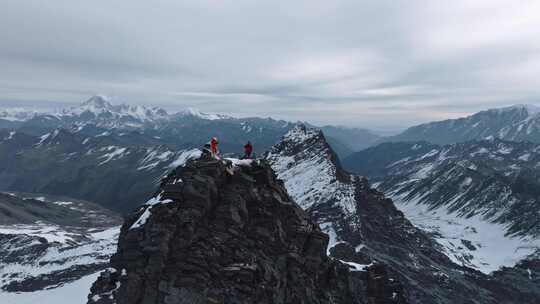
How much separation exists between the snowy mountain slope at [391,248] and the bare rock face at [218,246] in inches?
3104

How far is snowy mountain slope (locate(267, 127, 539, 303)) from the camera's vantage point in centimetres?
14788

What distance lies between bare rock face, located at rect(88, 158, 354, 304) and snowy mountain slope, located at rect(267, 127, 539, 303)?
78845mm

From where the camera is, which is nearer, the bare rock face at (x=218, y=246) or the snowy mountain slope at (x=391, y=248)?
the bare rock face at (x=218, y=246)

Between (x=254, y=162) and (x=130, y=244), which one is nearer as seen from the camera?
(x=130, y=244)

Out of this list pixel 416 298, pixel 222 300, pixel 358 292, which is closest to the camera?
pixel 222 300

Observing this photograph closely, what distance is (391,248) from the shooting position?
168m

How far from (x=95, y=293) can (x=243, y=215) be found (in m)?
19.9

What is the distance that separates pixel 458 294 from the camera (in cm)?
15625

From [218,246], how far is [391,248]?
13046cm

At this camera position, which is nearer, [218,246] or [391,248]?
[218,246]

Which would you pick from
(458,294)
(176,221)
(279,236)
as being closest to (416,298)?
(458,294)

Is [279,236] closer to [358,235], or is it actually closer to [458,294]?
[358,235]

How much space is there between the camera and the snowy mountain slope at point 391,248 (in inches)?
5822

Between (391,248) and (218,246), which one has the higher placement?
(218,246)
